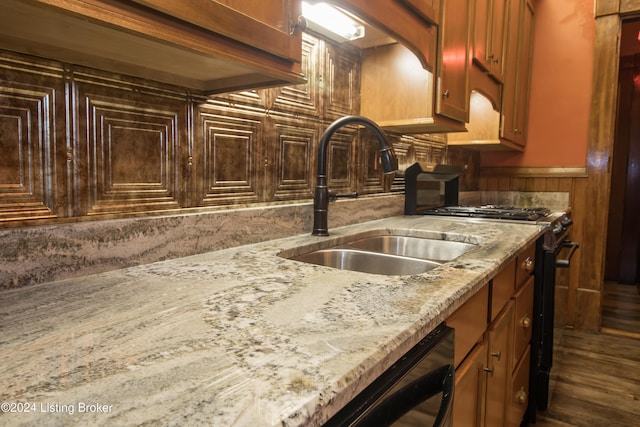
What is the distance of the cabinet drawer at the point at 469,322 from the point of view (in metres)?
0.85

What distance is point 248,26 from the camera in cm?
75

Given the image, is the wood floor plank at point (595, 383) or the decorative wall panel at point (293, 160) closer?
the decorative wall panel at point (293, 160)

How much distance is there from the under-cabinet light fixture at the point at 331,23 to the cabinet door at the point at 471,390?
112 cm

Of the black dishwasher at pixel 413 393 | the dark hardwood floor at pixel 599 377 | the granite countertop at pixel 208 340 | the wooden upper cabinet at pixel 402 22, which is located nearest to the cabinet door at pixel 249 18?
the wooden upper cabinet at pixel 402 22

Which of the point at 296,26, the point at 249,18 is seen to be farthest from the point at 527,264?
the point at 249,18

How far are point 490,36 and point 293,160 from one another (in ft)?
5.24

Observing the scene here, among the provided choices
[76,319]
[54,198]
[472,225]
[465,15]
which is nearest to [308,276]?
[76,319]

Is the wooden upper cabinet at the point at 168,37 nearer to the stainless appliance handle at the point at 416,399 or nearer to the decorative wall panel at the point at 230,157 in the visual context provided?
the decorative wall panel at the point at 230,157

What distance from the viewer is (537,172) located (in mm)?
3328

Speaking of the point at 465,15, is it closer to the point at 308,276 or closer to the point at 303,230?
the point at 303,230

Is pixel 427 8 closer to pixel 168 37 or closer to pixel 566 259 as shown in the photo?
pixel 168 37

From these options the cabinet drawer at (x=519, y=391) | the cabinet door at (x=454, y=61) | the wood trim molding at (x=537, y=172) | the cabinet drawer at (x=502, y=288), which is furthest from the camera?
the wood trim molding at (x=537, y=172)

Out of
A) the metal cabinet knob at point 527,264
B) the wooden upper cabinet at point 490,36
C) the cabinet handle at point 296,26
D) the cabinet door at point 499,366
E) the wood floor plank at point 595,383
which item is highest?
the wooden upper cabinet at point 490,36

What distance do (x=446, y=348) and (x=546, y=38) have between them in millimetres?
3349
